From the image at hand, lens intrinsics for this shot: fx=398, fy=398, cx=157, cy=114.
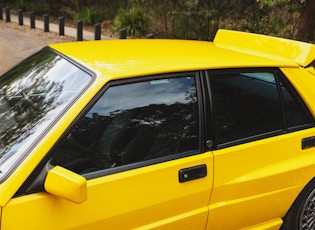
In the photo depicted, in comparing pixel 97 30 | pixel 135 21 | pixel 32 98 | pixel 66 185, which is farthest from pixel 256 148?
pixel 135 21

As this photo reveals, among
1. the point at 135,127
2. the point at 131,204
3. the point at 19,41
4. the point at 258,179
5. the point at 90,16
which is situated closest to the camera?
the point at 131,204

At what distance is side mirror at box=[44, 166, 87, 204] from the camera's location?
1891 mm

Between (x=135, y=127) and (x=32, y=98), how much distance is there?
0.66m

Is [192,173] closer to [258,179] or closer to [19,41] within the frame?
[258,179]

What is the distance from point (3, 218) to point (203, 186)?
1190 mm

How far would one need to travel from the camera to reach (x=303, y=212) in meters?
3.14

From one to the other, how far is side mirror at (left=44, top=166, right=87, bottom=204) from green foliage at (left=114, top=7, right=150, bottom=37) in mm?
13643

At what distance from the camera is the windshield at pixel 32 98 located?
2121mm

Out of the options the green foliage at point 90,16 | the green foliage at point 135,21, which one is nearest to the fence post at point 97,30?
the green foliage at point 135,21

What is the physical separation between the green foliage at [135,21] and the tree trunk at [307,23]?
6.37 meters

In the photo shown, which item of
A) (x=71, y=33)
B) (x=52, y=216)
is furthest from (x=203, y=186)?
(x=71, y=33)

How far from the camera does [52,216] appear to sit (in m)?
2.01

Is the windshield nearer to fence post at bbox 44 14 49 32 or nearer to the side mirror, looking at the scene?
the side mirror

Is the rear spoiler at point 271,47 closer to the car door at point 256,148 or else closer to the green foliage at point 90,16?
the car door at point 256,148
